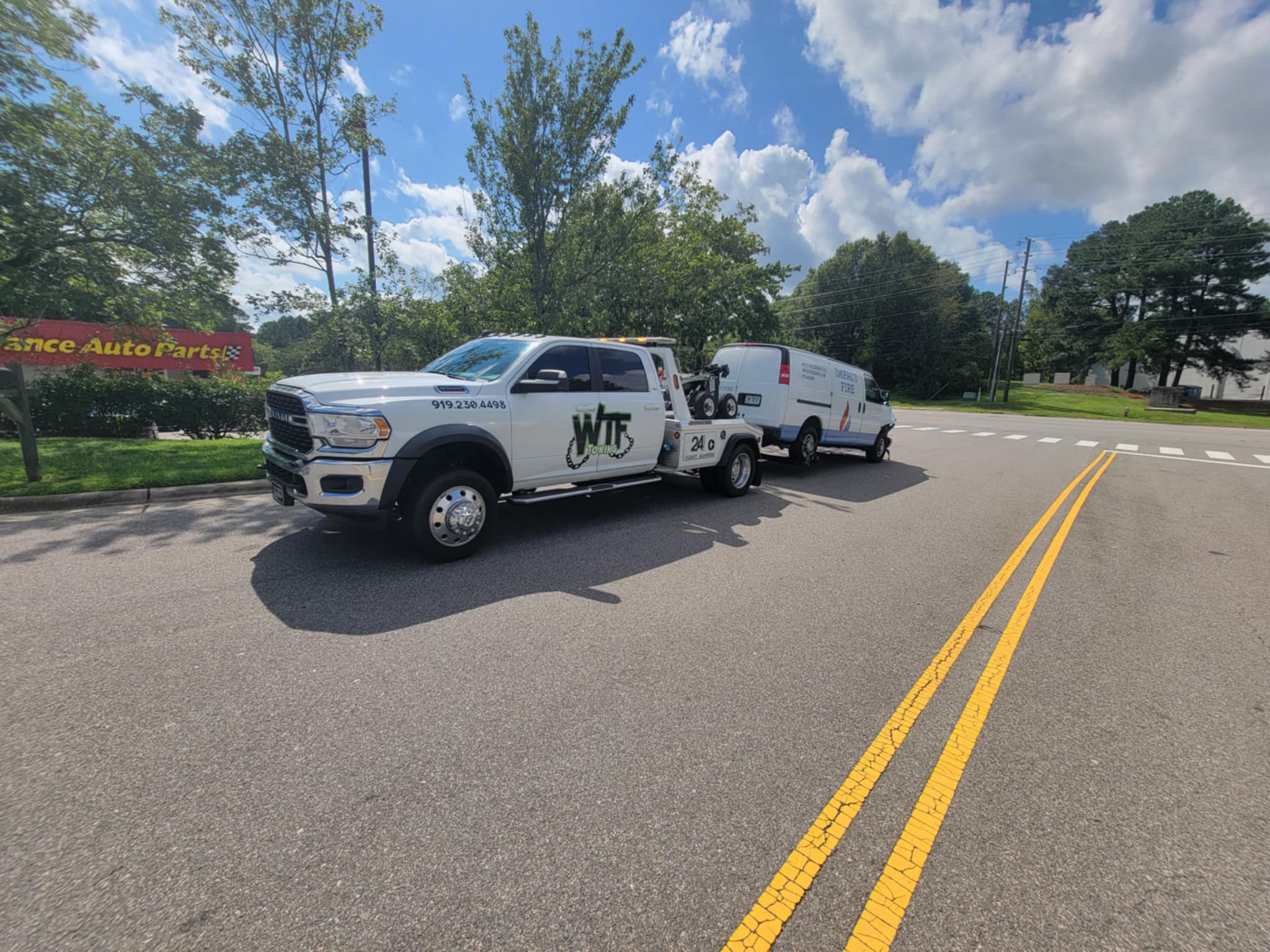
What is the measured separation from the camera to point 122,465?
827 cm

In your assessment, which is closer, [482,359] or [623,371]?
[482,359]

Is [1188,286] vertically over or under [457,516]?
over

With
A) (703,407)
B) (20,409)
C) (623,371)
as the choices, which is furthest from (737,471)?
(20,409)

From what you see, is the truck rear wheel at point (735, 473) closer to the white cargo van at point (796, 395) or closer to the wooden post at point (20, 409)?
the white cargo van at point (796, 395)

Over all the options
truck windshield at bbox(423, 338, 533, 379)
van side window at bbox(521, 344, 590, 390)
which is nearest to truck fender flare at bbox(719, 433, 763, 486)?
van side window at bbox(521, 344, 590, 390)

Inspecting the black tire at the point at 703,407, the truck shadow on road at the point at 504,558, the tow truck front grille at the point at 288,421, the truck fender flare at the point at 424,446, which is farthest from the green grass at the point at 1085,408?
the tow truck front grille at the point at 288,421

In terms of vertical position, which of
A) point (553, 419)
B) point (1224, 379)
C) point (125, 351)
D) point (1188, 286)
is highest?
point (1188, 286)

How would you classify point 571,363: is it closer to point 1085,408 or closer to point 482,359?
point 482,359

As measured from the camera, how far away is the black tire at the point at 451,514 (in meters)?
4.77

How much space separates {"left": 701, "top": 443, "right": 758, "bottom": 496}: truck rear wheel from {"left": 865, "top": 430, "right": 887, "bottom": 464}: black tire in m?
5.58

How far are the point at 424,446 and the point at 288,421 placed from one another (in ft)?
4.05

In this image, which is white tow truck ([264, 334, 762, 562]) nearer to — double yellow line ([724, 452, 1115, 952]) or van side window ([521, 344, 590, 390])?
van side window ([521, 344, 590, 390])

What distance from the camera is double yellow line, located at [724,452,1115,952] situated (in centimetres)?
183

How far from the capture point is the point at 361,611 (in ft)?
13.0
